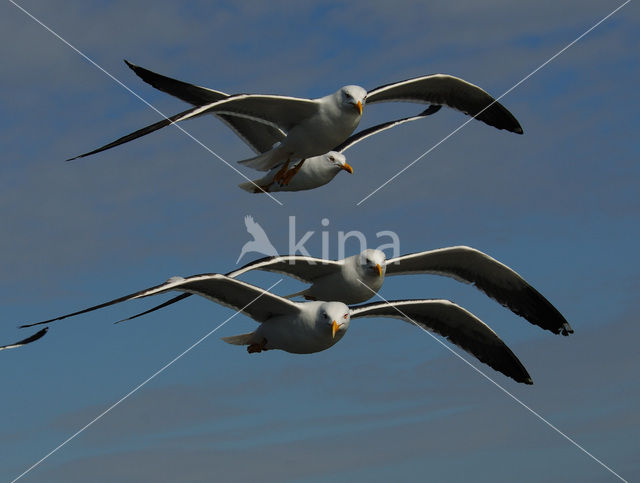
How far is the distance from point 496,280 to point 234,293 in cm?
738

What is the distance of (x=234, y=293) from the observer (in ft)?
61.2

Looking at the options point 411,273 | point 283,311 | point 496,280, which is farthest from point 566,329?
point 283,311

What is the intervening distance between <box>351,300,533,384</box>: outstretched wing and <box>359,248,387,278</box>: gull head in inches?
58.6

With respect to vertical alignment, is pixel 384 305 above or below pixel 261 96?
below

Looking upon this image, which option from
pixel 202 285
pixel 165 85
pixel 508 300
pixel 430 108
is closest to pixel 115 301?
pixel 202 285

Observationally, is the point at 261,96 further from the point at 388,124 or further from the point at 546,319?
the point at 546,319

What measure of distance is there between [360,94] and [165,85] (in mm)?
5633

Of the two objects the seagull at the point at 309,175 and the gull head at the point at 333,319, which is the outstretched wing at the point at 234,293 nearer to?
the gull head at the point at 333,319

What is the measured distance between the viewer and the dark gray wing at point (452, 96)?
75.1ft

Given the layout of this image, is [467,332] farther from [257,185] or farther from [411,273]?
[257,185]

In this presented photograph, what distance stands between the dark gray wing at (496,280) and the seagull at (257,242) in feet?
8.54

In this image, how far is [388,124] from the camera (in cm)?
2544

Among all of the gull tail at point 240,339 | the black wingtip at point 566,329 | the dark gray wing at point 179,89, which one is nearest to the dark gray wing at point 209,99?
the dark gray wing at point 179,89

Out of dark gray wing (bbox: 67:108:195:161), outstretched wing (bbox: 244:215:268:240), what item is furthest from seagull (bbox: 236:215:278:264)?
dark gray wing (bbox: 67:108:195:161)
